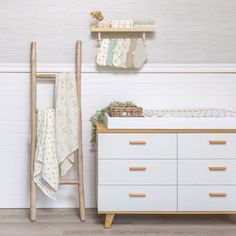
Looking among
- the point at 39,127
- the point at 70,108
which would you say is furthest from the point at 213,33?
the point at 39,127

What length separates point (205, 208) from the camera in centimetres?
328

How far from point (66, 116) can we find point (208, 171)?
3.47ft

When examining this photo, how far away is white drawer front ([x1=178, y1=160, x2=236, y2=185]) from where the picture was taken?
10.7ft

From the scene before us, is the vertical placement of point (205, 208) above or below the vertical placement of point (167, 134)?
below

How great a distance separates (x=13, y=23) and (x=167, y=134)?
Answer: 4.64 ft

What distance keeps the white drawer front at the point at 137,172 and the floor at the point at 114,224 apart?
313 mm

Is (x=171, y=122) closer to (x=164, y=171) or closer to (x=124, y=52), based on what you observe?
(x=164, y=171)

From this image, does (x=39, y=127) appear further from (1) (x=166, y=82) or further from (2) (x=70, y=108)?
(1) (x=166, y=82)

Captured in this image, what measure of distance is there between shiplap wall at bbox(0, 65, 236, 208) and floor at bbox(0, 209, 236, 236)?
17 centimetres

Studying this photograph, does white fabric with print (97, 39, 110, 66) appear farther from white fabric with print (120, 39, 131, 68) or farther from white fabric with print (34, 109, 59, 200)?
white fabric with print (34, 109, 59, 200)

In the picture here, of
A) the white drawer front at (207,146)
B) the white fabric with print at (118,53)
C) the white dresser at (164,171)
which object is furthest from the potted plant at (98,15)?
the white drawer front at (207,146)

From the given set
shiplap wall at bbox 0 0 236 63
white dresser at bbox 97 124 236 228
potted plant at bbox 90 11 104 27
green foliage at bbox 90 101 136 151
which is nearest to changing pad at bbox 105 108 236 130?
white dresser at bbox 97 124 236 228

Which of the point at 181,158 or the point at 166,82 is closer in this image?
the point at 181,158

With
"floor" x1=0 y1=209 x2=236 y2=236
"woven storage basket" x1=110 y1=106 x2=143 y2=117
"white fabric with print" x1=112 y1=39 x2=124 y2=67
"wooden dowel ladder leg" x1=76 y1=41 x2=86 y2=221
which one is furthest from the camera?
"white fabric with print" x1=112 y1=39 x2=124 y2=67
